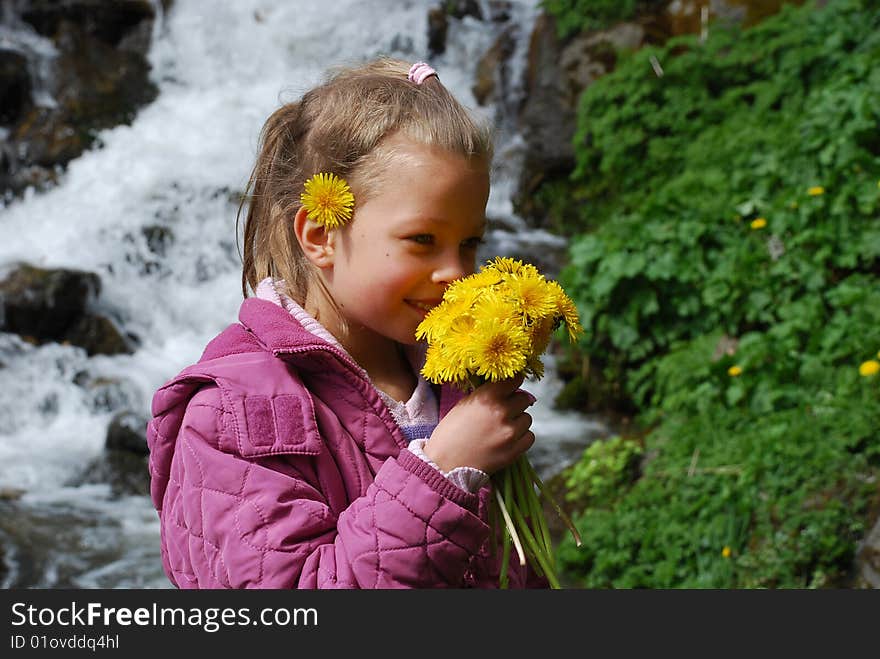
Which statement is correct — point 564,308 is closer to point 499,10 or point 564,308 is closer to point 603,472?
point 603,472

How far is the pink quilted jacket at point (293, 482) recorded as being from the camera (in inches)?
52.6

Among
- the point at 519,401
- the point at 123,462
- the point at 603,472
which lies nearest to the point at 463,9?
the point at 123,462

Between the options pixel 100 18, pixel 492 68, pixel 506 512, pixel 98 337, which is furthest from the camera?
pixel 100 18

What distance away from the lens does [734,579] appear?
373 centimetres

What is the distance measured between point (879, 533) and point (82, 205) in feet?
25.7

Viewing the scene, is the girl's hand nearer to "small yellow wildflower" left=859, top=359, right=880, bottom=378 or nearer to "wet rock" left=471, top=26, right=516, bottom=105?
"small yellow wildflower" left=859, top=359, right=880, bottom=378

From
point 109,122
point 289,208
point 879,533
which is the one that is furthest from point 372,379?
point 109,122

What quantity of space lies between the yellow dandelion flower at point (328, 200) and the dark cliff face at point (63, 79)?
8.95m

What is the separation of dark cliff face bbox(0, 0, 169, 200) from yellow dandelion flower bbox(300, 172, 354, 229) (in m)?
8.95

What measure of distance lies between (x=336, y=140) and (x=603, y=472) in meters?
3.77

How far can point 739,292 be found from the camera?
5559 millimetres

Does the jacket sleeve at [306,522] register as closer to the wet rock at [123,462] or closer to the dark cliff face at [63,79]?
the wet rock at [123,462]

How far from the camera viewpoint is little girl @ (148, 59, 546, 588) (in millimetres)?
1356

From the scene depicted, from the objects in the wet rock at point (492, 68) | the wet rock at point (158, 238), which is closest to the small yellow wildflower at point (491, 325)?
the wet rock at point (158, 238)
